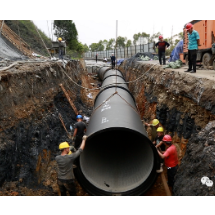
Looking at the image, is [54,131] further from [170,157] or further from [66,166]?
[170,157]

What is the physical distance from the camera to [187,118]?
4.50 meters

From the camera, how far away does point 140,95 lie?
28.3 ft

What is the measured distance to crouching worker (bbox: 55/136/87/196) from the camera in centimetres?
357

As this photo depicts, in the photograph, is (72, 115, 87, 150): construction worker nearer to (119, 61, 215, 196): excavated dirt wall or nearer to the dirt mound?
(119, 61, 215, 196): excavated dirt wall

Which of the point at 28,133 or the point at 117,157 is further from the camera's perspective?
the point at 117,157

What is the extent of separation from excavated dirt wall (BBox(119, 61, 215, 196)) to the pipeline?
67cm

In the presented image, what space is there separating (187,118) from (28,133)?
3.43 meters

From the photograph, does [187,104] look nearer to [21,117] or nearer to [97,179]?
[97,179]

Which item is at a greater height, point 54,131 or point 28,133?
point 28,133

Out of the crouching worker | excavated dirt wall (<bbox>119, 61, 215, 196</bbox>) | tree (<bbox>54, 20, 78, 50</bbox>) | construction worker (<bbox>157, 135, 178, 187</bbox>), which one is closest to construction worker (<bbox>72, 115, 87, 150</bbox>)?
the crouching worker

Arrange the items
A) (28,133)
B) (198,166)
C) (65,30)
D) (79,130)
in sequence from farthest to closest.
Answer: (65,30) → (79,130) → (28,133) → (198,166)

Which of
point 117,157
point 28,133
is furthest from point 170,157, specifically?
point 28,133

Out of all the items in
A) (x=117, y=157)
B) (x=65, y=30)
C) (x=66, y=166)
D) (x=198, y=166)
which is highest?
(x=65, y=30)

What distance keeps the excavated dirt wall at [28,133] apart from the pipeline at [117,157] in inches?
37.3
